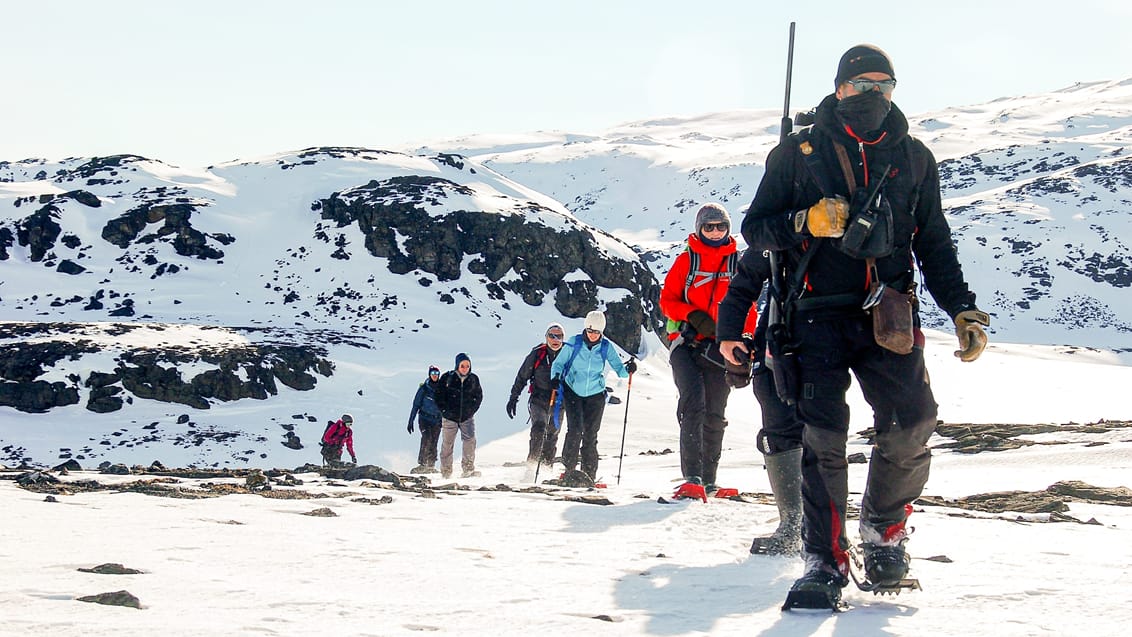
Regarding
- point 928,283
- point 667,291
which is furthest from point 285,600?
point 667,291

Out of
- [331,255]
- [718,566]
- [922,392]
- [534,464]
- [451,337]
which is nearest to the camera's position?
[922,392]

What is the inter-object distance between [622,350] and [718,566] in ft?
148

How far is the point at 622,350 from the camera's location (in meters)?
49.8

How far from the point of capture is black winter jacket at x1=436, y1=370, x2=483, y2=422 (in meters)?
15.2

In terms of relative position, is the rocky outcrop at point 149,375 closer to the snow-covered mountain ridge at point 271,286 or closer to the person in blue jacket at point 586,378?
the snow-covered mountain ridge at point 271,286

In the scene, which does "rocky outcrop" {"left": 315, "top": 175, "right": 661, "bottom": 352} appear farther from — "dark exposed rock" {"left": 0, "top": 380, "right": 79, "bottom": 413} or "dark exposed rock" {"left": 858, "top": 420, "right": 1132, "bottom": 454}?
"dark exposed rock" {"left": 858, "top": 420, "right": 1132, "bottom": 454}

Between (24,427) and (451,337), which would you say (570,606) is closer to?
(24,427)

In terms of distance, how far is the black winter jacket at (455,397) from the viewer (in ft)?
50.0

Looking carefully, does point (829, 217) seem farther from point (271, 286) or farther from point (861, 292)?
point (271, 286)

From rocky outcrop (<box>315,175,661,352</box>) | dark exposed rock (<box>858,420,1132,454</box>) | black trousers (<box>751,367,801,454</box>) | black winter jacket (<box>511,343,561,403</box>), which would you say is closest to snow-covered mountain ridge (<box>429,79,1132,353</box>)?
rocky outcrop (<box>315,175,661,352</box>)

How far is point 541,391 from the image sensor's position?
1480 cm

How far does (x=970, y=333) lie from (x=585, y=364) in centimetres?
714

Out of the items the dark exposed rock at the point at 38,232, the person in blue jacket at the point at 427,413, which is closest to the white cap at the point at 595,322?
the person in blue jacket at the point at 427,413

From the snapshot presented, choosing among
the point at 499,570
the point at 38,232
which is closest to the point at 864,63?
the point at 499,570
